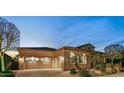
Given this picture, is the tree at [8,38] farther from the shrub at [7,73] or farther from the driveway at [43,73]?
the driveway at [43,73]

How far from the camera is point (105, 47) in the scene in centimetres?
254

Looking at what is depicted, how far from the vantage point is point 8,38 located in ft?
8.30

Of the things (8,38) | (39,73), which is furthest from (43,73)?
(8,38)

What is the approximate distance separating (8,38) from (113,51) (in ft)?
3.98

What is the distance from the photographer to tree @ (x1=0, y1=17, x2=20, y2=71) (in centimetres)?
251

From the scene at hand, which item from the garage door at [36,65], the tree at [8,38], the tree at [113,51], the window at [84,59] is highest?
the tree at [8,38]

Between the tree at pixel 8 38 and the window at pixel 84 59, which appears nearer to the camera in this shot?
the tree at pixel 8 38

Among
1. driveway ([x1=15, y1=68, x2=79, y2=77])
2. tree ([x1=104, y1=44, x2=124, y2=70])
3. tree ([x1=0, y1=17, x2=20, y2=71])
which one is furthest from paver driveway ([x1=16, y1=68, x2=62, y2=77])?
tree ([x1=104, y1=44, x2=124, y2=70])

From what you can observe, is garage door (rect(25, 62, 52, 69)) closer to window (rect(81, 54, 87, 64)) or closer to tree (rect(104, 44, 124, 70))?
window (rect(81, 54, 87, 64))

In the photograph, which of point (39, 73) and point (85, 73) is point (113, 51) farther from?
point (39, 73)

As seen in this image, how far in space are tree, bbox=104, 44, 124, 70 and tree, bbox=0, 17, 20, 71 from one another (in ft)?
3.39

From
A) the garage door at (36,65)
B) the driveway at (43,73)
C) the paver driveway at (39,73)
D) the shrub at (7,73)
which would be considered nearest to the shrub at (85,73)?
the driveway at (43,73)

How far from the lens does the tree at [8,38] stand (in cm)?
251

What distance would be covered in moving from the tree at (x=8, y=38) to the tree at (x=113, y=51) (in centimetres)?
103
